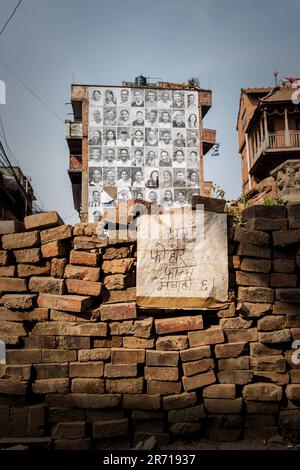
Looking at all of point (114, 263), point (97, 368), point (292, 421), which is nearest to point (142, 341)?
point (97, 368)

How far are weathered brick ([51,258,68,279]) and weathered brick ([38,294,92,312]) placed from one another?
24cm

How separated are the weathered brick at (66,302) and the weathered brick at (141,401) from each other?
1.06 metres

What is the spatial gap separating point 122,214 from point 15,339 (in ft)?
5.98

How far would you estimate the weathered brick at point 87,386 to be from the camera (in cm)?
375

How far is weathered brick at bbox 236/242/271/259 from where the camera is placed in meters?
3.95

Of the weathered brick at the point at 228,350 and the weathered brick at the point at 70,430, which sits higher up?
the weathered brick at the point at 228,350

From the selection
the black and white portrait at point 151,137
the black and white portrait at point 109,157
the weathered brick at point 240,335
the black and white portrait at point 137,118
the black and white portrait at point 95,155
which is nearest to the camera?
the weathered brick at point 240,335

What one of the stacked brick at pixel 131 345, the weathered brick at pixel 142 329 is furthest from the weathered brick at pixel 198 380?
the weathered brick at pixel 142 329

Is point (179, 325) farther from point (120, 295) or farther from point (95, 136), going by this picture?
point (95, 136)

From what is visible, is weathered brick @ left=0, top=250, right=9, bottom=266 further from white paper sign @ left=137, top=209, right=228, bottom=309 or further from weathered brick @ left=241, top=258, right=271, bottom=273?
weathered brick @ left=241, top=258, right=271, bottom=273

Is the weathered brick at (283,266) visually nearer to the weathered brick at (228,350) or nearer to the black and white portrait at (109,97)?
the weathered brick at (228,350)

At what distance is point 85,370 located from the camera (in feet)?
12.4

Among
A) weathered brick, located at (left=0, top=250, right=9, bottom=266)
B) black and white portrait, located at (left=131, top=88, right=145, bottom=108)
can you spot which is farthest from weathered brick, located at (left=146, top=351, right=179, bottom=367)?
black and white portrait, located at (left=131, top=88, right=145, bottom=108)

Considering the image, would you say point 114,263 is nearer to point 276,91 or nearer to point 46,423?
point 46,423
